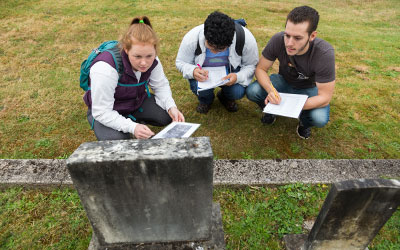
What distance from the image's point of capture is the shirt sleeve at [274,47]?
2.92 m

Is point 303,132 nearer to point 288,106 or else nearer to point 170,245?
point 288,106

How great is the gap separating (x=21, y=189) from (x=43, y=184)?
22 cm

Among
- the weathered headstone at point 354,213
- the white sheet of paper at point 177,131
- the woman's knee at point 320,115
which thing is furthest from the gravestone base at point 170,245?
the woman's knee at point 320,115

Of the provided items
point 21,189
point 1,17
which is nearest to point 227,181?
point 21,189

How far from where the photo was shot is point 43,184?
7.95 ft

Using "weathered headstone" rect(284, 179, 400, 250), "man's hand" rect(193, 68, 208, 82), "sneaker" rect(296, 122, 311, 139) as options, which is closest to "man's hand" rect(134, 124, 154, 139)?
"man's hand" rect(193, 68, 208, 82)

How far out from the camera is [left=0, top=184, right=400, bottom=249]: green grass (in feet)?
6.83

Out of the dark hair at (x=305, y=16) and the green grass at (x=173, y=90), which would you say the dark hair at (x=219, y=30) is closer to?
the dark hair at (x=305, y=16)

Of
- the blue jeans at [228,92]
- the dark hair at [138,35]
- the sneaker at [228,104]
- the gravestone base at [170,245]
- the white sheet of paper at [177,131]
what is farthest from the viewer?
the sneaker at [228,104]

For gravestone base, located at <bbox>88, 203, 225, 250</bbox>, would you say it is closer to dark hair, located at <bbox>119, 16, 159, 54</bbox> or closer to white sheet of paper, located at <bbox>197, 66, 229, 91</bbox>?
dark hair, located at <bbox>119, 16, 159, 54</bbox>

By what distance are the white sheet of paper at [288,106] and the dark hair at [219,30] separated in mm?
874

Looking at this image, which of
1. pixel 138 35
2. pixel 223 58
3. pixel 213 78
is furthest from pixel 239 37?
pixel 138 35

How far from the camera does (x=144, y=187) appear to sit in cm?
144

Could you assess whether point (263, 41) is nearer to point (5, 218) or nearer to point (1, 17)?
point (5, 218)
